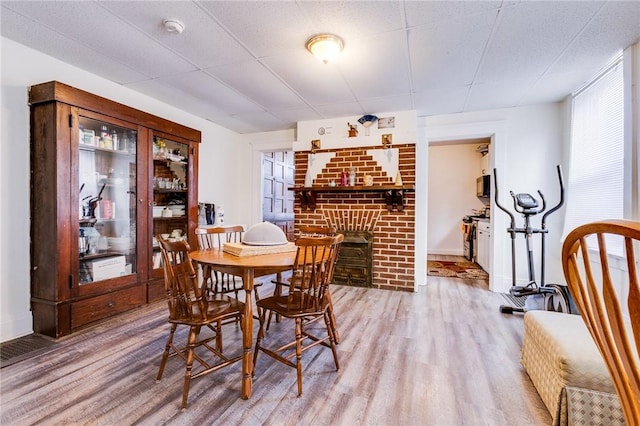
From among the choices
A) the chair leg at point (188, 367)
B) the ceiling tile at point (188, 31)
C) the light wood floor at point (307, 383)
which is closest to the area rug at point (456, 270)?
the light wood floor at point (307, 383)

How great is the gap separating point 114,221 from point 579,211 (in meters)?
4.91

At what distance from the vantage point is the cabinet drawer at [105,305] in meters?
2.49

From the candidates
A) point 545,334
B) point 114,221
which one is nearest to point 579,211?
point 545,334

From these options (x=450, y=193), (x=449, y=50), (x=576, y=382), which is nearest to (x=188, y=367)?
(x=576, y=382)

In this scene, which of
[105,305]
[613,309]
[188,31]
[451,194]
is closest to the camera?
[613,309]

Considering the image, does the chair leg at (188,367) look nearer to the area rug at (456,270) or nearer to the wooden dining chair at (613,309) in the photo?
the wooden dining chair at (613,309)

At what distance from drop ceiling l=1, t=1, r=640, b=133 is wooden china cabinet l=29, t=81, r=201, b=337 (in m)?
0.45

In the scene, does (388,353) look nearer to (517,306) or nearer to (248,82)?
(517,306)

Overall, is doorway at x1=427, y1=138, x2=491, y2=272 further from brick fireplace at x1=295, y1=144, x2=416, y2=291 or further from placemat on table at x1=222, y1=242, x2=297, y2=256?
placemat on table at x1=222, y1=242, x2=297, y2=256

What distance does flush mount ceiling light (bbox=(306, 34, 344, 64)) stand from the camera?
223cm

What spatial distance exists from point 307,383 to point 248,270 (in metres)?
0.79

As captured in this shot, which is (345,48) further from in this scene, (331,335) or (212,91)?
(331,335)

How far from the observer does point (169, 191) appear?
3.50m

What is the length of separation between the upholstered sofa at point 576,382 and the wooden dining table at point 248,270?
4.81ft
